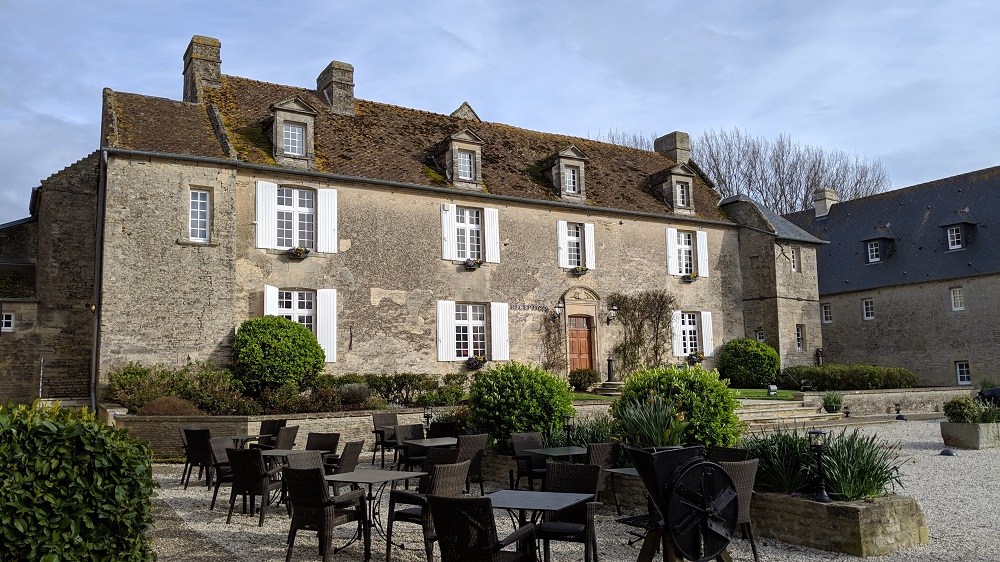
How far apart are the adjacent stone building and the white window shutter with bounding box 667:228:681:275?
10.7m

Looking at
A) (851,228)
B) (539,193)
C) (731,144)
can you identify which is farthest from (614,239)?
(731,144)

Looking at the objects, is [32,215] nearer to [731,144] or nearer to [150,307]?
[150,307]

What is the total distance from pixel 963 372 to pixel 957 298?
8.53 ft

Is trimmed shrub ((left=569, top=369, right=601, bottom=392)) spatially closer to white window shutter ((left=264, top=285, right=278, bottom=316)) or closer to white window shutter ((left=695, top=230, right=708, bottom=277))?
white window shutter ((left=695, top=230, right=708, bottom=277))

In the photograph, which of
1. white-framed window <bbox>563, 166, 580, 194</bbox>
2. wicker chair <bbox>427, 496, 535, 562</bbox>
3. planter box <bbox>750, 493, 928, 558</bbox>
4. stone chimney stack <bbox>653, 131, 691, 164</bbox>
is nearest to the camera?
wicker chair <bbox>427, 496, 535, 562</bbox>

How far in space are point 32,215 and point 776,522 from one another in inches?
909

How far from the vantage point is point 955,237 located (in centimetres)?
2705

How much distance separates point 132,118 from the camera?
1662 cm

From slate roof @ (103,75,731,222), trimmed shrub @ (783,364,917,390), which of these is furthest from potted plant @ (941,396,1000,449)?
slate roof @ (103,75,731,222)

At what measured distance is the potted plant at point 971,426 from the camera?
13.4 metres

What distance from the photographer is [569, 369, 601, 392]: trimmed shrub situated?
66.4ft

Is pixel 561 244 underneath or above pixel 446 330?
above

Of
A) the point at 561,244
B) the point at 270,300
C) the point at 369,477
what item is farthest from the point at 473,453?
the point at 561,244

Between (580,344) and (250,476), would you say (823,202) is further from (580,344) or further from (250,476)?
(250,476)
